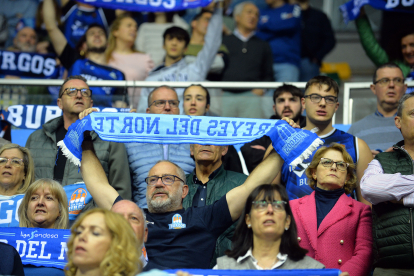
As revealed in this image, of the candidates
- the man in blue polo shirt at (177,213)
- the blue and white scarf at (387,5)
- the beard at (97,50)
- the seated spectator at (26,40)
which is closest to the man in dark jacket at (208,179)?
the man in blue polo shirt at (177,213)

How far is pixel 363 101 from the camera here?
25.4 ft

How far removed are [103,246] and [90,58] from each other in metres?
4.97

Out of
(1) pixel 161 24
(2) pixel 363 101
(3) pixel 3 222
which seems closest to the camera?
(3) pixel 3 222

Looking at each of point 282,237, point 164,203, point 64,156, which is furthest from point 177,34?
point 282,237

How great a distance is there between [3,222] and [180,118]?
1991 mm

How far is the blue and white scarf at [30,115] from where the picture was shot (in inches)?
296

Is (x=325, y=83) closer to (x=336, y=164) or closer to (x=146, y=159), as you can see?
(x=336, y=164)

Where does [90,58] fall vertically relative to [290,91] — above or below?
above

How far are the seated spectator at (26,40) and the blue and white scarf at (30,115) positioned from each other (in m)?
2.00

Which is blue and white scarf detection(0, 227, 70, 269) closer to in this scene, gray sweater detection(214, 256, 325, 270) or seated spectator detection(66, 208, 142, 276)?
seated spectator detection(66, 208, 142, 276)

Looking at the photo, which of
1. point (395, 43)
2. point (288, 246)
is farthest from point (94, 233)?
point (395, 43)

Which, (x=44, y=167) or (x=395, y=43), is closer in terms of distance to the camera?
(x=44, y=167)

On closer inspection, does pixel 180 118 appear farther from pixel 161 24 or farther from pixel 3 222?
pixel 161 24

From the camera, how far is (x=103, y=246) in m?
→ 3.80
